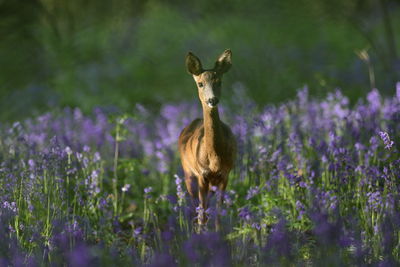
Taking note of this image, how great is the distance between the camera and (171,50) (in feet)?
44.3

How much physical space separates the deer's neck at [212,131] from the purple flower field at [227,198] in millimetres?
388

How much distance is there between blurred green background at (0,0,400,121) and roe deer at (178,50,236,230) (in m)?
4.91

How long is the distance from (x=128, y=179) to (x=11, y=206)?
1.93m

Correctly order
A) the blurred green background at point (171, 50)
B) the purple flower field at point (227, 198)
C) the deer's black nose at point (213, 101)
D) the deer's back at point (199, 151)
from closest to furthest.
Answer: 1. the purple flower field at point (227, 198)
2. the deer's black nose at point (213, 101)
3. the deer's back at point (199, 151)
4. the blurred green background at point (171, 50)

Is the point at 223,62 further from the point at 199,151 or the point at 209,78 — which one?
the point at 199,151

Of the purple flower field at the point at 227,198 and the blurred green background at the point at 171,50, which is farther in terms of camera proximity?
the blurred green background at the point at 171,50

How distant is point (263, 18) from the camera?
50.1 feet

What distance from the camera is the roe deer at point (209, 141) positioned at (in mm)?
4262

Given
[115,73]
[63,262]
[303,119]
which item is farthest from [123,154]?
[115,73]

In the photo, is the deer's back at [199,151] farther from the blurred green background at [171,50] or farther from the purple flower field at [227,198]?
the blurred green background at [171,50]

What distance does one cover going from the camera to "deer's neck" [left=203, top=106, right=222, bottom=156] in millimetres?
4340

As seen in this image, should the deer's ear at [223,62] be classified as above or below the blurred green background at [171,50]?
below

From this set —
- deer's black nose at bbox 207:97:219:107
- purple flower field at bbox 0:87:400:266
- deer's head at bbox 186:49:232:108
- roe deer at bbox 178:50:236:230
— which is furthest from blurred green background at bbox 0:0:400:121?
deer's black nose at bbox 207:97:219:107

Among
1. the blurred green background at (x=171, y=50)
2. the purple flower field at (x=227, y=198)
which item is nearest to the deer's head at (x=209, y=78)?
the purple flower field at (x=227, y=198)
